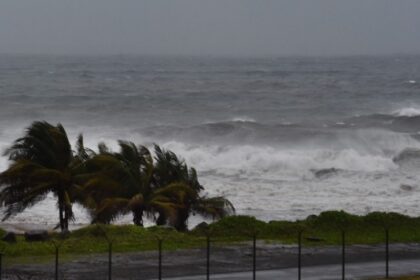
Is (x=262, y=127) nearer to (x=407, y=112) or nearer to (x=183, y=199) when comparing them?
(x=407, y=112)

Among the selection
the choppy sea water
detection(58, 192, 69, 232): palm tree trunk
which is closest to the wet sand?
detection(58, 192, 69, 232): palm tree trunk

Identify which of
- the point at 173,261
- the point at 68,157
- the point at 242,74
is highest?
the point at 242,74

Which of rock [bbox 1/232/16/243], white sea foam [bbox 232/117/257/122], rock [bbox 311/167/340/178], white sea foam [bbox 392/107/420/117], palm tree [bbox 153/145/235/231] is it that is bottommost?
rock [bbox 1/232/16/243]

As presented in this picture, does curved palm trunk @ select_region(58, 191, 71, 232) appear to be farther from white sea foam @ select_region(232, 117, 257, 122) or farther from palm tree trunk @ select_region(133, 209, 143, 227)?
white sea foam @ select_region(232, 117, 257, 122)

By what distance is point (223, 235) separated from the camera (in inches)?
1106

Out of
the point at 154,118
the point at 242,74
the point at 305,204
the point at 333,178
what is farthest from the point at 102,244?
the point at 242,74

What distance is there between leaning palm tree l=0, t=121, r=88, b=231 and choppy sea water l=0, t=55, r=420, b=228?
561 centimetres

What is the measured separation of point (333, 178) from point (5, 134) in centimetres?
2919

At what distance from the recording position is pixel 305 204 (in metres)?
42.1

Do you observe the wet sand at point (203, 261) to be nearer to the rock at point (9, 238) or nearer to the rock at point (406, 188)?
the rock at point (9, 238)

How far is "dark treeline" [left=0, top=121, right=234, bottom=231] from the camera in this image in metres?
29.3

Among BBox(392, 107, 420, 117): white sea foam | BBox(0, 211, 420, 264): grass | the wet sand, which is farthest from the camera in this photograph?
BBox(392, 107, 420, 117): white sea foam

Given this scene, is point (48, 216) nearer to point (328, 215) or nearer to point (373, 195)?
point (328, 215)

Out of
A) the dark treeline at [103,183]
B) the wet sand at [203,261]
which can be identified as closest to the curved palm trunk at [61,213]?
the dark treeline at [103,183]
